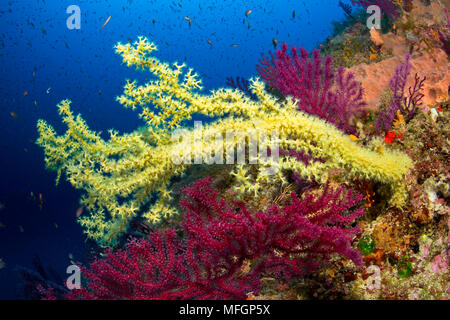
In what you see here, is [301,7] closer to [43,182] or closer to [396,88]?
[43,182]

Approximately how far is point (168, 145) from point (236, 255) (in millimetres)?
1481

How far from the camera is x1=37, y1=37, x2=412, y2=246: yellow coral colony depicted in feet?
8.05

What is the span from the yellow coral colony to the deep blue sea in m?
8.93

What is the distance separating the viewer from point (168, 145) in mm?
3086

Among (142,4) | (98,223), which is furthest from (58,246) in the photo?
(142,4)

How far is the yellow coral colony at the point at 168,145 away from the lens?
96.6 inches

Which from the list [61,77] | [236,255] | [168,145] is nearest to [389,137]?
[236,255]

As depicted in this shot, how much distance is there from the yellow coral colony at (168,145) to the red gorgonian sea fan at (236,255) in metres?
0.34
